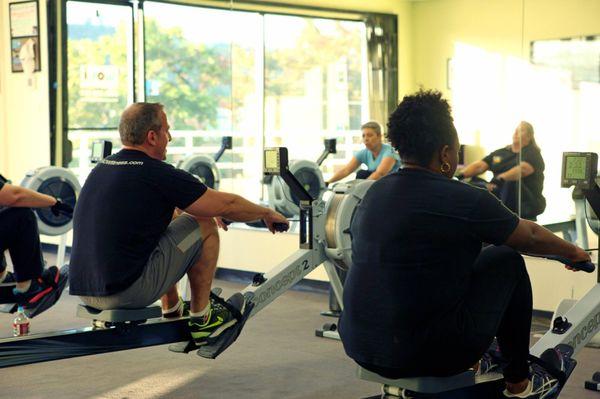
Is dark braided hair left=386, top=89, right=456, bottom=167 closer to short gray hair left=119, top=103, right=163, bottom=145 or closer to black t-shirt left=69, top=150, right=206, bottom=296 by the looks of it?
black t-shirt left=69, top=150, right=206, bottom=296

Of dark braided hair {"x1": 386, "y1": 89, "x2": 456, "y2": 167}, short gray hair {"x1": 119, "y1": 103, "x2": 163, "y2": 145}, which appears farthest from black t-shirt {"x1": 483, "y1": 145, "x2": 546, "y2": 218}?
dark braided hair {"x1": 386, "y1": 89, "x2": 456, "y2": 167}

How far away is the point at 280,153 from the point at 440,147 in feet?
5.66

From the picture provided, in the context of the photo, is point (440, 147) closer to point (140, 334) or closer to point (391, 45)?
point (140, 334)

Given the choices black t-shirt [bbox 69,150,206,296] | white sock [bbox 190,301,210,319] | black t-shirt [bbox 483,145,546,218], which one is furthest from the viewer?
black t-shirt [bbox 483,145,546,218]

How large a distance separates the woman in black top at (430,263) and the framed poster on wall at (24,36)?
6.39 metres

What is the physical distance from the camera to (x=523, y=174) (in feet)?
18.3

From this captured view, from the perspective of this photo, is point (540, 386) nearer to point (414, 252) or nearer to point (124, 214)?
point (414, 252)

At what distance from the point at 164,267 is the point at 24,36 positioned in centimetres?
551

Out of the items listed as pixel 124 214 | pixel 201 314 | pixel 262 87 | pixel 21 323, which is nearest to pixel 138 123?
pixel 124 214

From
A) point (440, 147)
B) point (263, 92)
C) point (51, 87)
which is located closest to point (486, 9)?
point (263, 92)

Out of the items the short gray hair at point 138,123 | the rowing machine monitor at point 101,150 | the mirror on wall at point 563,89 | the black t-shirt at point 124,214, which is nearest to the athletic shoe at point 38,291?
the rowing machine monitor at point 101,150

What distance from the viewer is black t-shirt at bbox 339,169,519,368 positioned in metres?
2.61

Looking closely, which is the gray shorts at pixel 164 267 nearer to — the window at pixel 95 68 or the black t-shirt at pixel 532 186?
the black t-shirt at pixel 532 186

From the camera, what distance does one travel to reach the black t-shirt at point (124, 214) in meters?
3.69
